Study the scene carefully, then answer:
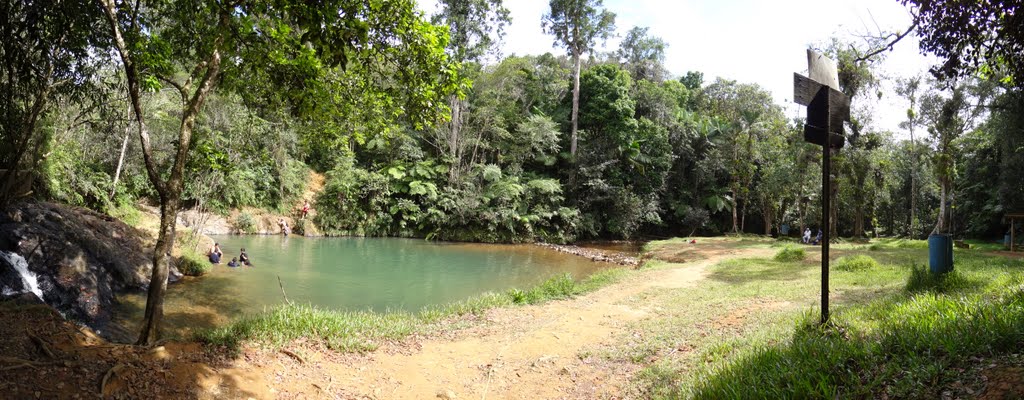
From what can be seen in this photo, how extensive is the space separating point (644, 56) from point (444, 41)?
36.6m

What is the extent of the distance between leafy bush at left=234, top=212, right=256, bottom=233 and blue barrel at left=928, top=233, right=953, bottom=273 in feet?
82.8

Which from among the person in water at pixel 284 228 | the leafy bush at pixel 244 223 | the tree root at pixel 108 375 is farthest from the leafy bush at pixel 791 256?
the leafy bush at pixel 244 223

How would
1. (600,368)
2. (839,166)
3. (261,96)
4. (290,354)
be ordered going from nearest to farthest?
(290,354)
(600,368)
(261,96)
(839,166)

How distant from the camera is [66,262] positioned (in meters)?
9.00

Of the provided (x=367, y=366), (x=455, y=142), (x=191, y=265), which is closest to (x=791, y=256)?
(x=367, y=366)

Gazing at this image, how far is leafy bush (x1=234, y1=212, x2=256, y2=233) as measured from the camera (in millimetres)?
23719

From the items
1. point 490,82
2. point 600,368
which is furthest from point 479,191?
point 600,368

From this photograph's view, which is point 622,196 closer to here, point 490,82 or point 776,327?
point 490,82

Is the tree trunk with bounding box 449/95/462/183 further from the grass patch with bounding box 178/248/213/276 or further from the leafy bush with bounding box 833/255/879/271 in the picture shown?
the leafy bush with bounding box 833/255/879/271

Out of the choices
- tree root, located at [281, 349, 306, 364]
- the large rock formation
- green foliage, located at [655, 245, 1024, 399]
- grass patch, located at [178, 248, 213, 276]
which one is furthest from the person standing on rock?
green foliage, located at [655, 245, 1024, 399]

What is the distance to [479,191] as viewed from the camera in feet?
83.3

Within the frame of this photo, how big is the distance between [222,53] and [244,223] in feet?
69.1

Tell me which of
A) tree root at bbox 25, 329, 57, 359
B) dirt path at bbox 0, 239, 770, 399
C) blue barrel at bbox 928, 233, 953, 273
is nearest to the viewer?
dirt path at bbox 0, 239, 770, 399

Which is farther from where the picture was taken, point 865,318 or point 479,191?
point 479,191
